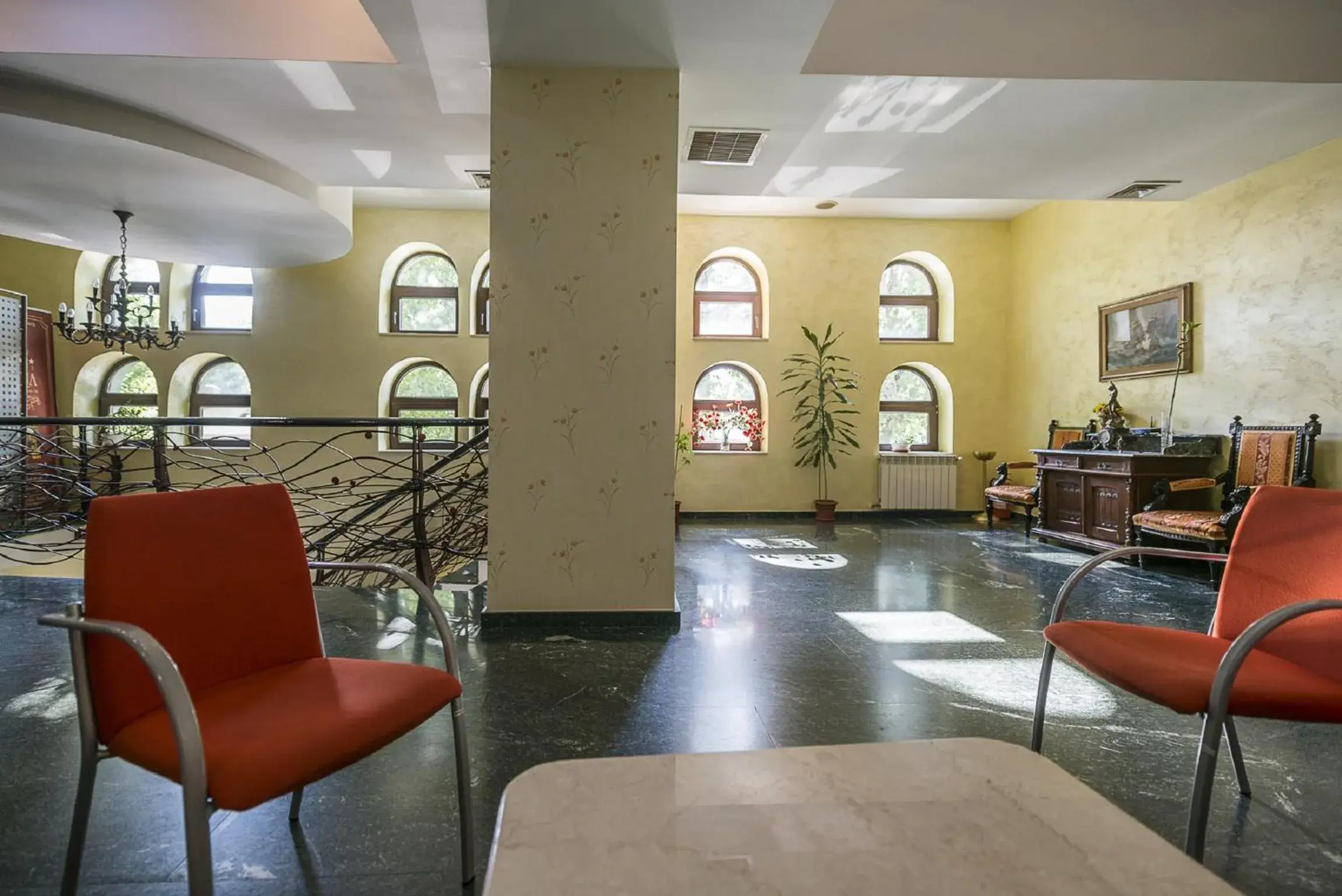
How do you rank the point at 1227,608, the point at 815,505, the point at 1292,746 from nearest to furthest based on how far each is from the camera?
the point at 1227,608 < the point at 1292,746 < the point at 815,505

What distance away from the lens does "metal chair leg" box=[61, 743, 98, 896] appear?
1.11 metres

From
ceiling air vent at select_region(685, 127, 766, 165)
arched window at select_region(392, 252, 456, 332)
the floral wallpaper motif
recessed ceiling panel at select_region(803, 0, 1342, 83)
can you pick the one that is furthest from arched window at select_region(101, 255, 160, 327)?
recessed ceiling panel at select_region(803, 0, 1342, 83)

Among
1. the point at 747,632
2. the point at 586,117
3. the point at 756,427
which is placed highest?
the point at 586,117

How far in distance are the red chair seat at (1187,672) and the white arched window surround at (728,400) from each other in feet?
19.9

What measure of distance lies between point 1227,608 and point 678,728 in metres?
1.65

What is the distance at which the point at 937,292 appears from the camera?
321 inches

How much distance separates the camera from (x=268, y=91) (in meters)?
3.66

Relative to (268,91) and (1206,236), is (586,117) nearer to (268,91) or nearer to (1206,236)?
(268,91)

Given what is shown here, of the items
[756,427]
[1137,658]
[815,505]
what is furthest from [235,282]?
[1137,658]

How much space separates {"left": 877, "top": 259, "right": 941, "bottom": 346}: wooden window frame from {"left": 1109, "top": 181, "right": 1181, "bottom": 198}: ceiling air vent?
8.97ft

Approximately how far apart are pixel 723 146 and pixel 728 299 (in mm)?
3679

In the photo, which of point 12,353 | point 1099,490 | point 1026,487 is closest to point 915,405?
A: point 1026,487

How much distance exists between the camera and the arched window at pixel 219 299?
7922 mm

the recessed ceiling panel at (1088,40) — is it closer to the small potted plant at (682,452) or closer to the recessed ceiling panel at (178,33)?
the recessed ceiling panel at (178,33)
